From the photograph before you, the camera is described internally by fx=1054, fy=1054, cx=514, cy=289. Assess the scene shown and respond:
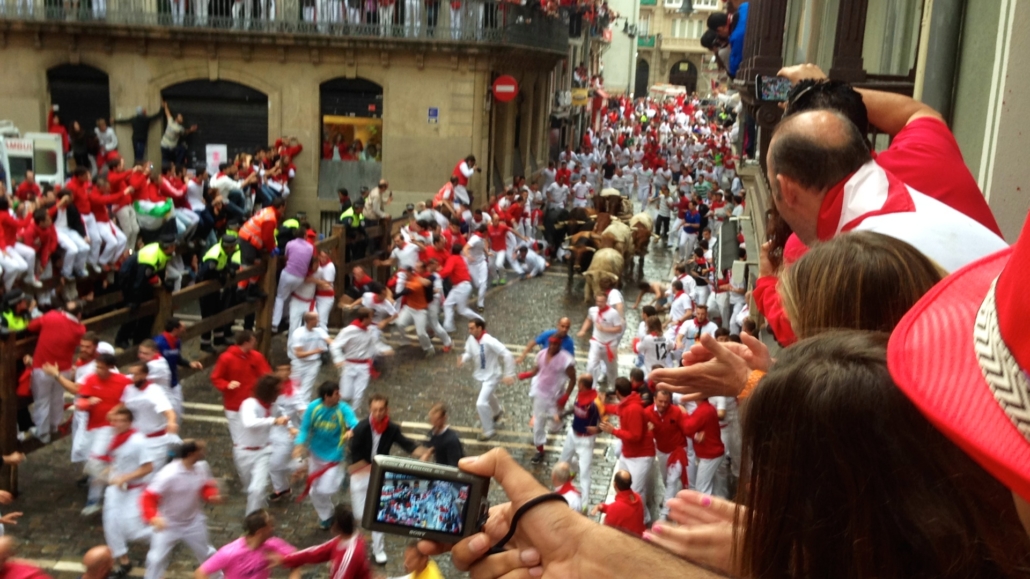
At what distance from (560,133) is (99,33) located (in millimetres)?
24014

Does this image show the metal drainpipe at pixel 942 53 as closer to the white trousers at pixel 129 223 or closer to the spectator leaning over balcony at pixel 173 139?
the white trousers at pixel 129 223

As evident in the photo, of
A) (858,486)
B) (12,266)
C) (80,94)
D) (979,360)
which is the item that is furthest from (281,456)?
(80,94)

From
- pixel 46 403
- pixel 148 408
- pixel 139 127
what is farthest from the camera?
pixel 139 127

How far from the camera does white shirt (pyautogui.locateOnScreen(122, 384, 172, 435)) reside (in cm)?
1003

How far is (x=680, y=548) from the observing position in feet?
7.25

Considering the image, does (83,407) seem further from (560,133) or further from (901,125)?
(560,133)

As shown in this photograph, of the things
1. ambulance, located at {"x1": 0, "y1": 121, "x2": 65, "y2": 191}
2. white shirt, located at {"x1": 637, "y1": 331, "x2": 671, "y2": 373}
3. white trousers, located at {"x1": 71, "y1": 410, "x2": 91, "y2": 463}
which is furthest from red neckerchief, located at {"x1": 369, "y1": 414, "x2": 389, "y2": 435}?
ambulance, located at {"x1": 0, "y1": 121, "x2": 65, "y2": 191}

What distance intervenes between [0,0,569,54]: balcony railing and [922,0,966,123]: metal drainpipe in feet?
73.9

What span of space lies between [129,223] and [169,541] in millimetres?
11852

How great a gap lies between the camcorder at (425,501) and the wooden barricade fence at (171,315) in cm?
981

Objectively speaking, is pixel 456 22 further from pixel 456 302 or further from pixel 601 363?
pixel 601 363

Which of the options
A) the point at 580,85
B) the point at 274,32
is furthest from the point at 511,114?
the point at 580,85

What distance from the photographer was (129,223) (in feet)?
63.9

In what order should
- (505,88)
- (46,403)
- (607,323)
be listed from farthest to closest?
(505,88) < (607,323) < (46,403)
